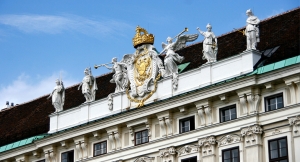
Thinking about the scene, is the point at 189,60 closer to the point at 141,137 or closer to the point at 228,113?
the point at 141,137

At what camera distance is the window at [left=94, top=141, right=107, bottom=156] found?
49094 mm

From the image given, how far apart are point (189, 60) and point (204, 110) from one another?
550 cm

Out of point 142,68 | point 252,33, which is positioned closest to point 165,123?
point 142,68

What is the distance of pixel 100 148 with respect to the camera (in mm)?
49312

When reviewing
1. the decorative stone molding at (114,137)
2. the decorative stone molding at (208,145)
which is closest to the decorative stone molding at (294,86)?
the decorative stone molding at (208,145)

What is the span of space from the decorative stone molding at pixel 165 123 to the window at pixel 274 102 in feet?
16.9

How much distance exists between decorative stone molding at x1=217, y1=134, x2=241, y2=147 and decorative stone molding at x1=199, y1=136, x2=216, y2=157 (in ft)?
0.94

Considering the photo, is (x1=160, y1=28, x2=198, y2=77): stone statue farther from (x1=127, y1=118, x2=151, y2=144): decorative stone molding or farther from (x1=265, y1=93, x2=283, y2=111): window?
(x1=265, y1=93, x2=283, y2=111): window

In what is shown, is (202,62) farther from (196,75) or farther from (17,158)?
(17,158)

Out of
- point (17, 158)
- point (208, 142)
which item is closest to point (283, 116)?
point (208, 142)

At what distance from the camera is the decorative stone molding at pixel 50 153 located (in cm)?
5108

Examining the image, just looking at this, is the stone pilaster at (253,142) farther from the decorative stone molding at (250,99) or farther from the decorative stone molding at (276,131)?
the decorative stone molding at (250,99)

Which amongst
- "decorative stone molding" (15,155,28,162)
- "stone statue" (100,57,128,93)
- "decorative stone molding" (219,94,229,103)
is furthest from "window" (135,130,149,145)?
"decorative stone molding" (15,155,28,162)

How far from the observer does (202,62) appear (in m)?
48.4
